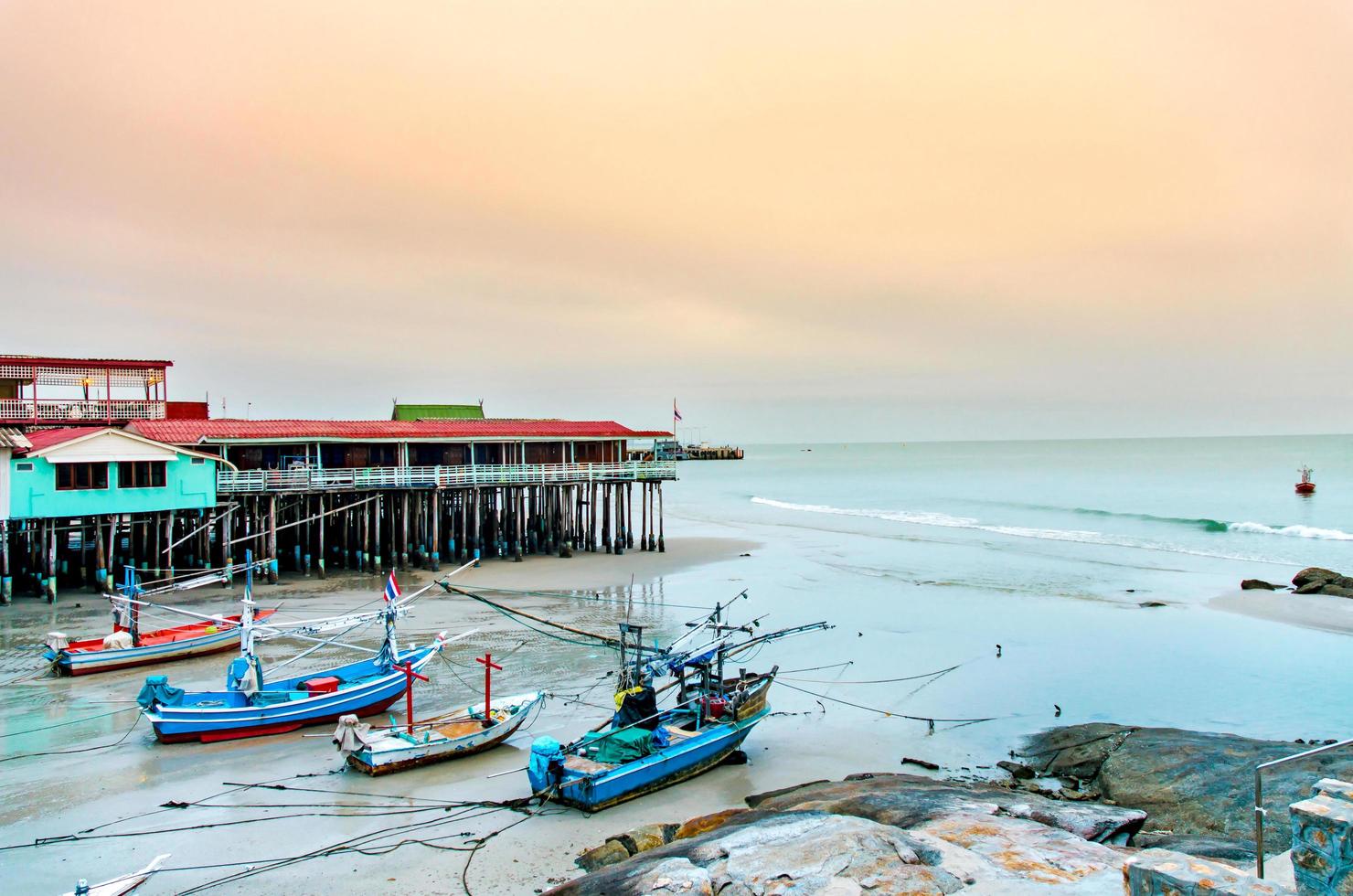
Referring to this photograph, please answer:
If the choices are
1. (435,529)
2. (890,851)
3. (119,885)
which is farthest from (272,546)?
(890,851)

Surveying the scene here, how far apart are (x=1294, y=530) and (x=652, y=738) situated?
178 feet

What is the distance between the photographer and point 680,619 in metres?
28.8

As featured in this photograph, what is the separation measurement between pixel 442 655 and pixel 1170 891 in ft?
64.3

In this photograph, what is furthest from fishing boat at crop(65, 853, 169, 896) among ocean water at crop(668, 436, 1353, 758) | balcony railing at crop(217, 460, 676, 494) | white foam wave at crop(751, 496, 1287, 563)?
white foam wave at crop(751, 496, 1287, 563)

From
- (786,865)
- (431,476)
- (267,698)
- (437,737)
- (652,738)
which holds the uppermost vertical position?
(431,476)

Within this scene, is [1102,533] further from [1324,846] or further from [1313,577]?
[1324,846]

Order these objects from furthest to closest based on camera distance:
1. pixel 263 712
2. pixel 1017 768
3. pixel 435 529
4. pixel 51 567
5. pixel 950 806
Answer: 1. pixel 435 529
2. pixel 51 567
3. pixel 263 712
4. pixel 1017 768
5. pixel 950 806

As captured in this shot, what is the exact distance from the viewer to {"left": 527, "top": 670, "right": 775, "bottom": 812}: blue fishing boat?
14547 mm

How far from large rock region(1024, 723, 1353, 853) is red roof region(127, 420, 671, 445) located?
28.8m

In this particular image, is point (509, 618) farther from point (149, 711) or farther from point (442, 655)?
point (149, 711)

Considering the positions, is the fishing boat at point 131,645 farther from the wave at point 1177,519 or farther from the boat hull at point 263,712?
the wave at point 1177,519

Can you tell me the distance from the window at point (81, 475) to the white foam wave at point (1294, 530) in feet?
197

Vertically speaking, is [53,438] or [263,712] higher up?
[53,438]

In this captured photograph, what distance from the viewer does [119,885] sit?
1127cm
